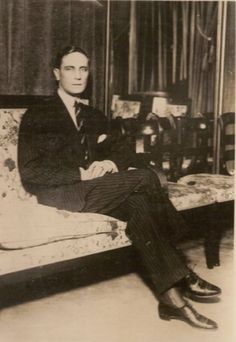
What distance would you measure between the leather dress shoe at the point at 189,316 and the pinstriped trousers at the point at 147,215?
8 cm

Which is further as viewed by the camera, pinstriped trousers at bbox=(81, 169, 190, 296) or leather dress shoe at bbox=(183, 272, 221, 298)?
leather dress shoe at bbox=(183, 272, 221, 298)

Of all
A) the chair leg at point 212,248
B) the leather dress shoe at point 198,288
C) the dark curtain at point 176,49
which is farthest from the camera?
the dark curtain at point 176,49

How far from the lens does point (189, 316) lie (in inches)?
64.9

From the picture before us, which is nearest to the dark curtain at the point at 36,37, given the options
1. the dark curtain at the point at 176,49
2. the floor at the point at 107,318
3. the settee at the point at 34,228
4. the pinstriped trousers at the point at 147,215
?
the settee at the point at 34,228

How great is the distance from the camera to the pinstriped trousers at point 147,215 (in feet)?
5.52

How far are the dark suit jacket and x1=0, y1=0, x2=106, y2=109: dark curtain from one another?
45 cm

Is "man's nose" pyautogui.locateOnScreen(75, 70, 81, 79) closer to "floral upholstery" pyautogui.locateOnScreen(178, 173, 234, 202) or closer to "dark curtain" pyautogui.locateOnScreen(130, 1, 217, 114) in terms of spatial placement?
"floral upholstery" pyautogui.locateOnScreen(178, 173, 234, 202)

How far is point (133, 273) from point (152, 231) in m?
0.53

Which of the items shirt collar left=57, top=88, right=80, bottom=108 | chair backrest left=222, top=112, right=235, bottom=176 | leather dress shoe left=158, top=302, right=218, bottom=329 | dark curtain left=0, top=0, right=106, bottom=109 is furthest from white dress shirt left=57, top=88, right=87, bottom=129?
chair backrest left=222, top=112, right=235, bottom=176

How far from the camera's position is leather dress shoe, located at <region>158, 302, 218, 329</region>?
1.64 metres

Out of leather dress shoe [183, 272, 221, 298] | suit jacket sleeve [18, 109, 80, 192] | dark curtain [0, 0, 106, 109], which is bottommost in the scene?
leather dress shoe [183, 272, 221, 298]

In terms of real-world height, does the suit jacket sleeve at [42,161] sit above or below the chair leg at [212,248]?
above

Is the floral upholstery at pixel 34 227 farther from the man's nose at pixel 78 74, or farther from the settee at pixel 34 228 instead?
the man's nose at pixel 78 74

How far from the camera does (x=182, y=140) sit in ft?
9.38
